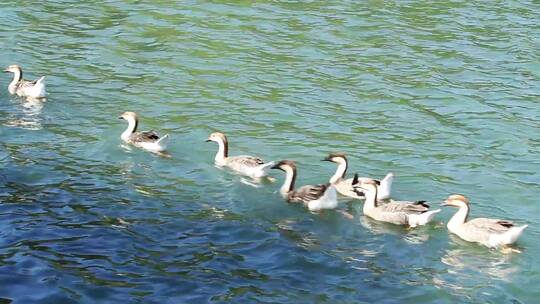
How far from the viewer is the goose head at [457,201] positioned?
16.5 meters

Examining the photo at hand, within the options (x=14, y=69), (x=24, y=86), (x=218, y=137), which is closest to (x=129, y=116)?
(x=218, y=137)

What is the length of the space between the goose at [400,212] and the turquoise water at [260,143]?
0.18m

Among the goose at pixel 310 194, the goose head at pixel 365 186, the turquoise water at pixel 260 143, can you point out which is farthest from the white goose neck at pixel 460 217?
the goose at pixel 310 194

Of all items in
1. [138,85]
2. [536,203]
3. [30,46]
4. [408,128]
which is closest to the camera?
[536,203]

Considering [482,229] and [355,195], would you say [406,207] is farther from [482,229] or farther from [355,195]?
[355,195]

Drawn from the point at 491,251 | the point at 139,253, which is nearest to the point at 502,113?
A: the point at 491,251

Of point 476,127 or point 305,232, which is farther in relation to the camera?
point 476,127

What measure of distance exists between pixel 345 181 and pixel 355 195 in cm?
41

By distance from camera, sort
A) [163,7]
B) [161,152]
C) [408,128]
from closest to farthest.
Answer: [161,152] → [408,128] → [163,7]

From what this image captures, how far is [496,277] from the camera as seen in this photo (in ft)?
48.1

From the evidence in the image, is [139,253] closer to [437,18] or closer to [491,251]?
[491,251]

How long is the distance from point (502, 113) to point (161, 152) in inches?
318

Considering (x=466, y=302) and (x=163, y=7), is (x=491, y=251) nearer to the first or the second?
(x=466, y=302)

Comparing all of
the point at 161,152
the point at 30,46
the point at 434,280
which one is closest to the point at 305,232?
the point at 434,280
